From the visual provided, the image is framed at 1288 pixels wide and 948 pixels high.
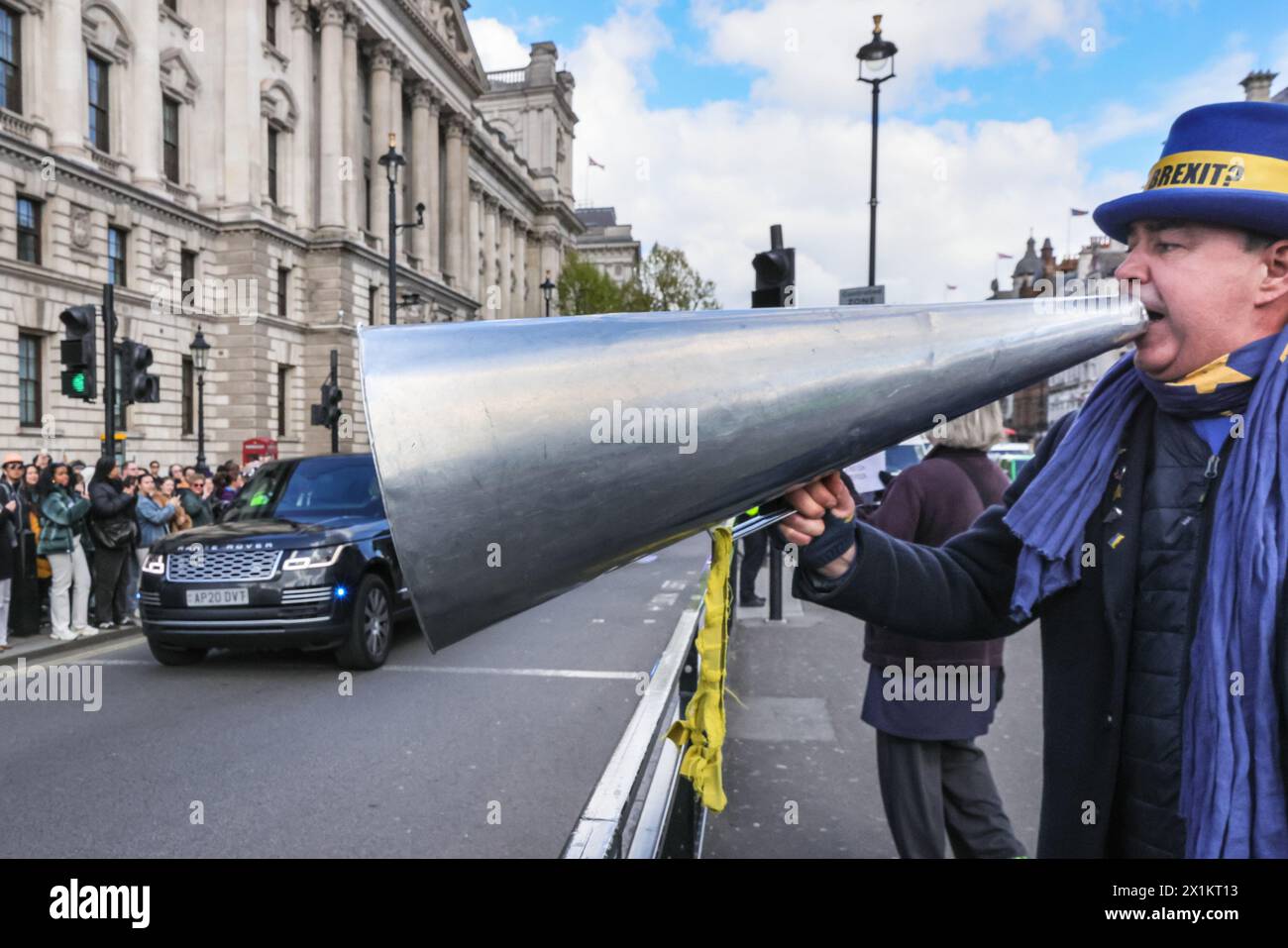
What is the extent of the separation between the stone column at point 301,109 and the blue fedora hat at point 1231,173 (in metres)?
38.3

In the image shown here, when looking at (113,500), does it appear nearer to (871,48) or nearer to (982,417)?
(982,417)

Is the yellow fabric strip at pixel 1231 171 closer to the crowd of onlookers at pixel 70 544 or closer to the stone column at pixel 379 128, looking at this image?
the crowd of onlookers at pixel 70 544

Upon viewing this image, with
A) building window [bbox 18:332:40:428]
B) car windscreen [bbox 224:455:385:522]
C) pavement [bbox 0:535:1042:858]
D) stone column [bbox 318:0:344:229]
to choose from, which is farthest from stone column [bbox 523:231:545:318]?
pavement [bbox 0:535:1042:858]

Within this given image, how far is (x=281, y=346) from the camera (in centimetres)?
3469

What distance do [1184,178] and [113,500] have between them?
34.1 feet

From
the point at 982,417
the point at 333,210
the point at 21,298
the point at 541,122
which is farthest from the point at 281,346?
the point at 541,122

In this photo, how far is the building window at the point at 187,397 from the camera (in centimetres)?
2963

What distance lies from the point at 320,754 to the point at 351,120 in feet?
128

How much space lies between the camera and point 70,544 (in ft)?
28.6

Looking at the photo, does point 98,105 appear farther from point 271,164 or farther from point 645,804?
point 645,804

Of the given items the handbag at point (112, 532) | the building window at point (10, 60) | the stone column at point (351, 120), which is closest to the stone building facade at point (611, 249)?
the stone column at point (351, 120)

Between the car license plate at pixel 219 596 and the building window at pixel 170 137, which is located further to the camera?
the building window at pixel 170 137

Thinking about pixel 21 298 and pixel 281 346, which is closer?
pixel 21 298

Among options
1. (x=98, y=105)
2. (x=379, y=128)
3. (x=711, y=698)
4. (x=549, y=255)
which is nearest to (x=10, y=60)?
(x=98, y=105)
